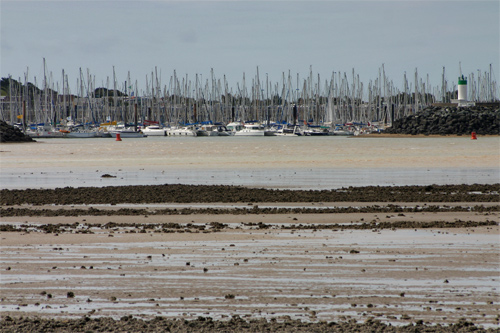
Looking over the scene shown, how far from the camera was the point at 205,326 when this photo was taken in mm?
7633

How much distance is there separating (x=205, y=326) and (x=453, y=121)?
129506 millimetres

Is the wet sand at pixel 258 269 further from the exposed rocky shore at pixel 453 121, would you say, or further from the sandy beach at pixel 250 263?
the exposed rocky shore at pixel 453 121

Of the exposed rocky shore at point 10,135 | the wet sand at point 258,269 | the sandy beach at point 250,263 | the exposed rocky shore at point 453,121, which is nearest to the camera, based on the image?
the sandy beach at point 250,263

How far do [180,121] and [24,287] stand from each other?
148021 millimetres

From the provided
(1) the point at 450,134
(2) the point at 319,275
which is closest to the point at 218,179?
(2) the point at 319,275

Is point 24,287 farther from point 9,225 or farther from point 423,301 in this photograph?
point 9,225

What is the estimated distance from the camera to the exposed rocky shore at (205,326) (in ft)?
24.6

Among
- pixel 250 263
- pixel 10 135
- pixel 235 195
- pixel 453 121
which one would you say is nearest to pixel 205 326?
pixel 250 263

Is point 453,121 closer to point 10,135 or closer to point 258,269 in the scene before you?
point 10,135

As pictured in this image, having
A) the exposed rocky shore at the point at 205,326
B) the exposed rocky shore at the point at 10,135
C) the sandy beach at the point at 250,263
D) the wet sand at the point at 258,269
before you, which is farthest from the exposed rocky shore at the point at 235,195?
the exposed rocky shore at the point at 10,135

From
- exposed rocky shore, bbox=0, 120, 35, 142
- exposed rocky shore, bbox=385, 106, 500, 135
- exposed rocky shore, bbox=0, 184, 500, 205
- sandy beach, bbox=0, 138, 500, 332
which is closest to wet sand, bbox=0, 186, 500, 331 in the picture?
sandy beach, bbox=0, 138, 500, 332

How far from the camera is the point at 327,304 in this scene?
8602 mm

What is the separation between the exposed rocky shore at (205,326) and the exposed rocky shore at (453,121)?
12588 centimetres

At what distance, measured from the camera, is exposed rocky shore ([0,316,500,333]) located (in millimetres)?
7500
